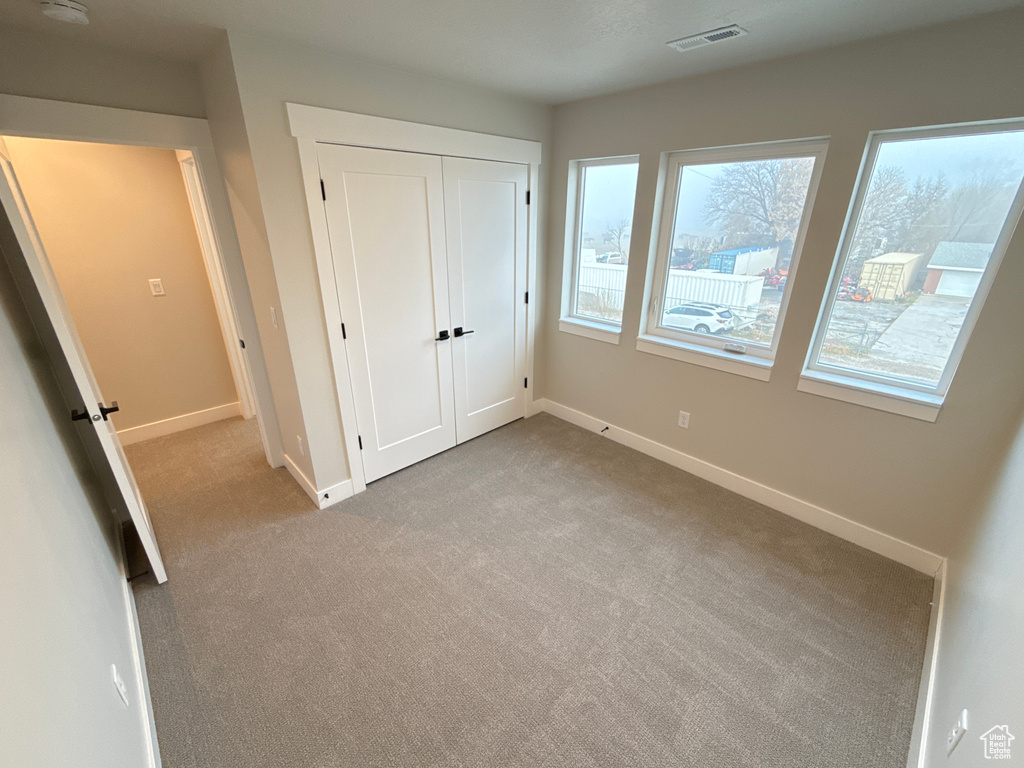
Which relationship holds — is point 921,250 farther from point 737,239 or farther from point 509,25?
point 509,25

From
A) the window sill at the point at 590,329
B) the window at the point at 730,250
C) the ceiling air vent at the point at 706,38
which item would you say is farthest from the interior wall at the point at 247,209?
the window at the point at 730,250

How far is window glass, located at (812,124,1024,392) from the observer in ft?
5.73

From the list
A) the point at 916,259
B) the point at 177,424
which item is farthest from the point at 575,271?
the point at 177,424

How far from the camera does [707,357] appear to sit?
2646mm

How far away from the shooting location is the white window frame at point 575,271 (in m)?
3.11

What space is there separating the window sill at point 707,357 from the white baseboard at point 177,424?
347 cm

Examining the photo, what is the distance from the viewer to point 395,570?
6.97 feet

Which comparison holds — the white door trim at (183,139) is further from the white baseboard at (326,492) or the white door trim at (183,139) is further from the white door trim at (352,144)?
the white door trim at (352,144)

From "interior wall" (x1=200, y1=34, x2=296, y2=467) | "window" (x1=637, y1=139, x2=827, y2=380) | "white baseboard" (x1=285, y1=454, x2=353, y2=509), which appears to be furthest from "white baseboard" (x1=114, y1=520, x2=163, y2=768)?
"window" (x1=637, y1=139, x2=827, y2=380)

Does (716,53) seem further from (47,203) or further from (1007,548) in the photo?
(47,203)

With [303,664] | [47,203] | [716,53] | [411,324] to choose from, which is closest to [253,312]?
[411,324]

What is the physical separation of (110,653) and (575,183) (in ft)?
11.2

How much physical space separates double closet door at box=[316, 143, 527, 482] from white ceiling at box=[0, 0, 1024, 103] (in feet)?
1.71

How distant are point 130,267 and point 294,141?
199 cm
